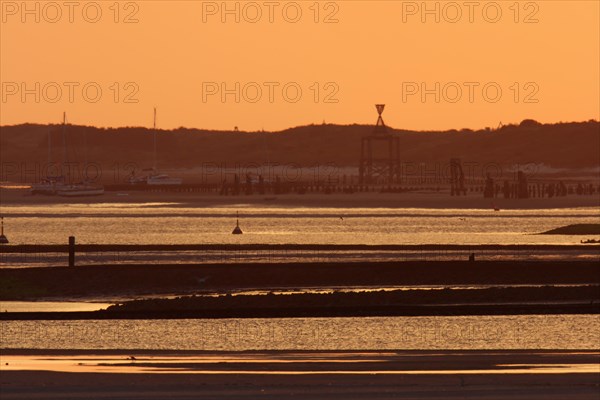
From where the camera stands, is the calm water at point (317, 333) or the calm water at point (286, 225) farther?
the calm water at point (286, 225)

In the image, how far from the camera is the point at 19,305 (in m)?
38.4

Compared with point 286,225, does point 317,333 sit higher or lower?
lower

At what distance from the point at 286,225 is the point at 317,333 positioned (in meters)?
77.3

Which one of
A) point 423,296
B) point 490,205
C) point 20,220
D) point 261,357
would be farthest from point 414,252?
point 490,205

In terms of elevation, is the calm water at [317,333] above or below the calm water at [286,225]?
below

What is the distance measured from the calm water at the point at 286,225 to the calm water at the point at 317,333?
142ft

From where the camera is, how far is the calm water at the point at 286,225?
85.5m

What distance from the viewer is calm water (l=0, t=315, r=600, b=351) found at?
94.8 ft

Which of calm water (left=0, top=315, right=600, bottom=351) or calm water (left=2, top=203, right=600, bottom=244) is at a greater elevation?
calm water (left=2, top=203, right=600, bottom=244)

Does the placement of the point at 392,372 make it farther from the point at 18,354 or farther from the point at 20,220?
the point at 20,220

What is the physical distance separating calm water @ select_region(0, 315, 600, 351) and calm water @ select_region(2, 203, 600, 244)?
142 feet

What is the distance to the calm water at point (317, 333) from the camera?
28.9m

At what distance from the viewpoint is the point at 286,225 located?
108375 millimetres

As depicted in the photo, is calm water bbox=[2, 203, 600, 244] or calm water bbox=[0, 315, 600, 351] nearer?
calm water bbox=[0, 315, 600, 351]
